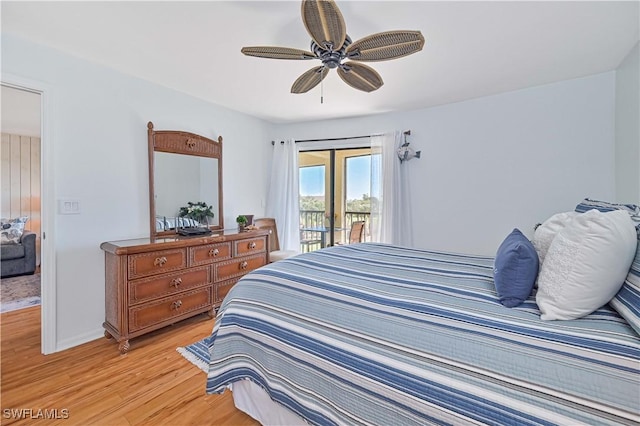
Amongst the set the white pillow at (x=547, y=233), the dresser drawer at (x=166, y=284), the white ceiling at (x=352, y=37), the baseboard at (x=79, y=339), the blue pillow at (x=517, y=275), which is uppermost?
A: the white ceiling at (x=352, y=37)

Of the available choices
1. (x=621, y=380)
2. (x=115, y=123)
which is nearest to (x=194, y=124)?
(x=115, y=123)

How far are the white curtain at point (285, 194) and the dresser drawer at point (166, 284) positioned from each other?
171 cm

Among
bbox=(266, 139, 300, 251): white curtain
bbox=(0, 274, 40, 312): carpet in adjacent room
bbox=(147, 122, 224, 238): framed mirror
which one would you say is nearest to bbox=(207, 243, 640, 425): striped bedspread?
bbox=(147, 122, 224, 238): framed mirror

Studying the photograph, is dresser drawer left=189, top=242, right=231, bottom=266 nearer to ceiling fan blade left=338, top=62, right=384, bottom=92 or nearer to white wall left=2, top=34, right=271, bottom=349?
white wall left=2, top=34, right=271, bottom=349

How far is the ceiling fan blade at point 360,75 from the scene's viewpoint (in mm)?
1990

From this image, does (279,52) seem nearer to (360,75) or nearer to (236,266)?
(360,75)

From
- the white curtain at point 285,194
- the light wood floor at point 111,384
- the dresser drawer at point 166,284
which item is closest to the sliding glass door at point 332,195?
the white curtain at point 285,194

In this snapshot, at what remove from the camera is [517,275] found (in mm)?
1146

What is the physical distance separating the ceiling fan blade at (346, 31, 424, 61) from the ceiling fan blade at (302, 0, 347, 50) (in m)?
0.12

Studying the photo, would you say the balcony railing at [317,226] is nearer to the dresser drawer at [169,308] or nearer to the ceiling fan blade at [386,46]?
the dresser drawer at [169,308]

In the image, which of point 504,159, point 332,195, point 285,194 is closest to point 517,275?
point 504,159

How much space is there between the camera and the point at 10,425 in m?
1.60

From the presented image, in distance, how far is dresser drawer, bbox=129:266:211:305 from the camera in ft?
Result: 8.00

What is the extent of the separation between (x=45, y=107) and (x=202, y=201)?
160cm
